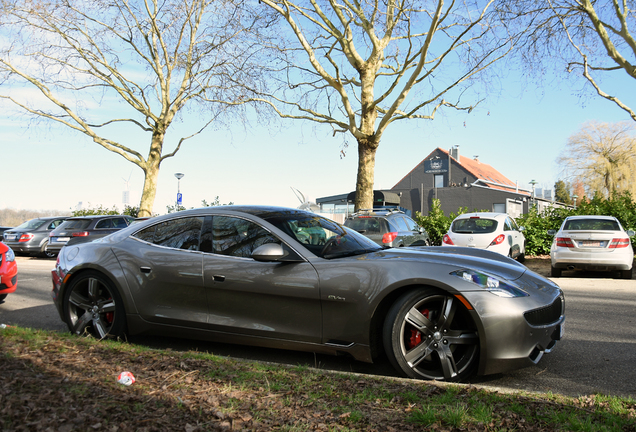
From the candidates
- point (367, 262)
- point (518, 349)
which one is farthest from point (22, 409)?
point (518, 349)

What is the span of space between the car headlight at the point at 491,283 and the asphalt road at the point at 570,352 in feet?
2.21

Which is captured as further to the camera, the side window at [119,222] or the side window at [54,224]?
the side window at [54,224]

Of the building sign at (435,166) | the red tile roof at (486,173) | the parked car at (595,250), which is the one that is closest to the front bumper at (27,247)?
the parked car at (595,250)

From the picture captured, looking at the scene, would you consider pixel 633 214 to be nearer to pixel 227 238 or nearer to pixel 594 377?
pixel 594 377

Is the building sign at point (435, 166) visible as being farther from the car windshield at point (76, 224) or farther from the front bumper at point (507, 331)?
the front bumper at point (507, 331)

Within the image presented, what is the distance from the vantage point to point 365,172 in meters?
17.0

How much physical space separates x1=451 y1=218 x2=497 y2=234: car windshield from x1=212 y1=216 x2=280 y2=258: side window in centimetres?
1070

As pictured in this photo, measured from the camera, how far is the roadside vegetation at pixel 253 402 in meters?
2.55

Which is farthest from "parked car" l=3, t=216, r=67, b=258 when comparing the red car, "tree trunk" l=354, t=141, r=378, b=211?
the red car

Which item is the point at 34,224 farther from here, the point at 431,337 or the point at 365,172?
the point at 431,337

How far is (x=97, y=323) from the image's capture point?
5.05m

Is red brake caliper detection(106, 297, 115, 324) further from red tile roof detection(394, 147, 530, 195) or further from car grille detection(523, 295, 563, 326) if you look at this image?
red tile roof detection(394, 147, 530, 195)

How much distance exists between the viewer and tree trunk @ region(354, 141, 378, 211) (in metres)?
16.9

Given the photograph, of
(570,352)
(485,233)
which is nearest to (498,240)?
(485,233)
